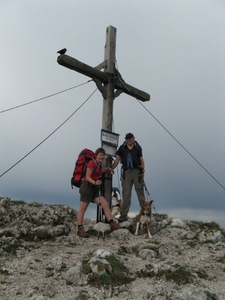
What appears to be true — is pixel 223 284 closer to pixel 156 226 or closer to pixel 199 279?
pixel 199 279

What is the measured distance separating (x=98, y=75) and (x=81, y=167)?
3.44 m

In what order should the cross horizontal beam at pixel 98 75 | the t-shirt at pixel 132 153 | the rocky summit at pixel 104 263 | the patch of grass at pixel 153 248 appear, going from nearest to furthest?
the rocky summit at pixel 104 263
the patch of grass at pixel 153 248
the cross horizontal beam at pixel 98 75
the t-shirt at pixel 132 153

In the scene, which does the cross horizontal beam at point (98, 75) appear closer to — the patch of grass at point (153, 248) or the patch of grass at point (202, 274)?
the patch of grass at point (153, 248)

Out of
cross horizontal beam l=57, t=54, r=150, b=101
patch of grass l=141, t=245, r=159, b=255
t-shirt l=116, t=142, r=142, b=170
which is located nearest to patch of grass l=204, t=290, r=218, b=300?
patch of grass l=141, t=245, r=159, b=255

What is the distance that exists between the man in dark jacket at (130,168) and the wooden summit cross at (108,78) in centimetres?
51

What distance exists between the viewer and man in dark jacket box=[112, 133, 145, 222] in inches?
435

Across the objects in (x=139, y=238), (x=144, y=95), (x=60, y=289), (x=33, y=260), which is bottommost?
(x=60, y=289)

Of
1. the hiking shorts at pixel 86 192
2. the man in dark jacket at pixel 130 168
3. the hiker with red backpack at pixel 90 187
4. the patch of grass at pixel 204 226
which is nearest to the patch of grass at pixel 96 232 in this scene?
the hiker with red backpack at pixel 90 187

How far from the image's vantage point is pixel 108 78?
39.1ft

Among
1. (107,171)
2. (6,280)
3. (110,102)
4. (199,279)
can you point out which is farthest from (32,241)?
(110,102)

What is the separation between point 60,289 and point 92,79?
742 cm

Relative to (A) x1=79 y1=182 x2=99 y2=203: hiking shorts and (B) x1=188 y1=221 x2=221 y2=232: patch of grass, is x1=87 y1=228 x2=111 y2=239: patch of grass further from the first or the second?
(B) x1=188 y1=221 x2=221 y2=232: patch of grass

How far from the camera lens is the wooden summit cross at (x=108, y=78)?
11242 mm

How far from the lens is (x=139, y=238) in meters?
9.66
